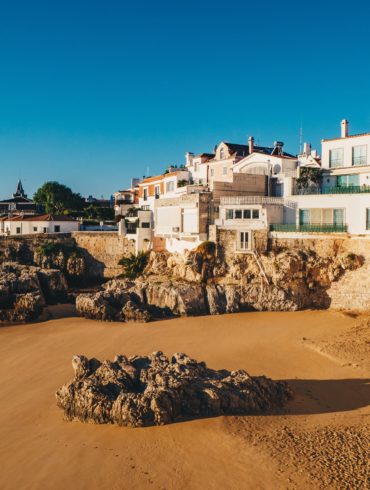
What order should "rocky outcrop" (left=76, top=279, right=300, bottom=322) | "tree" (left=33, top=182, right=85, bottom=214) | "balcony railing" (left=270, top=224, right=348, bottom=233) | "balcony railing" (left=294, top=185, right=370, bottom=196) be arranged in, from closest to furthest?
1. "rocky outcrop" (left=76, top=279, right=300, bottom=322)
2. "balcony railing" (left=270, top=224, right=348, bottom=233)
3. "balcony railing" (left=294, top=185, right=370, bottom=196)
4. "tree" (left=33, top=182, right=85, bottom=214)

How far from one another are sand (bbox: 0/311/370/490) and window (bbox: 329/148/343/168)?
17892mm

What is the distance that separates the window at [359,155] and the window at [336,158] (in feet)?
3.35

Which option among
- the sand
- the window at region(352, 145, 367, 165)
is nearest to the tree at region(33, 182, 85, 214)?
the window at region(352, 145, 367, 165)

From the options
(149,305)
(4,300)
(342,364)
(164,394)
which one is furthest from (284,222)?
(164,394)

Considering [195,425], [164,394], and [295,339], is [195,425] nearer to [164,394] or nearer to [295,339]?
[164,394]

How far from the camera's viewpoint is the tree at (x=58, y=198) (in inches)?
2699

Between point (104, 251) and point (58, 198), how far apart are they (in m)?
26.1

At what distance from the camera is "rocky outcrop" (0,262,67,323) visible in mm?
29781

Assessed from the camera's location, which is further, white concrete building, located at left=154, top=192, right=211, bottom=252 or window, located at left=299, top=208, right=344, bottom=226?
white concrete building, located at left=154, top=192, right=211, bottom=252

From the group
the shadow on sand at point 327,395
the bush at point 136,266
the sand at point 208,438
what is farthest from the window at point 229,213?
the shadow on sand at point 327,395

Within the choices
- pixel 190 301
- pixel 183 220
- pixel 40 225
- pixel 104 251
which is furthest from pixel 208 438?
pixel 40 225

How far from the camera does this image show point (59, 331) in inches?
1069

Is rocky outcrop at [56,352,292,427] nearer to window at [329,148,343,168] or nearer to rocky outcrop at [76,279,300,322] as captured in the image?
rocky outcrop at [76,279,300,322]

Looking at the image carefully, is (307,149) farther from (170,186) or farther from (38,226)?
(38,226)
